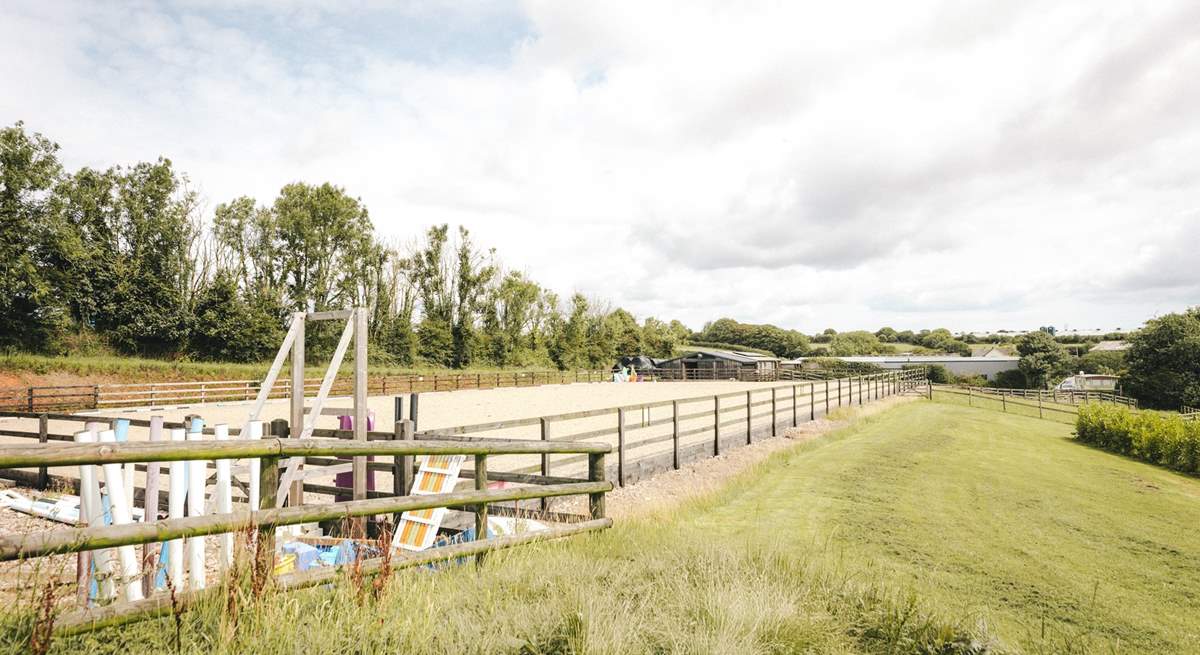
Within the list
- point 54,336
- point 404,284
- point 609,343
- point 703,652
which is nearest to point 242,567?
point 703,652

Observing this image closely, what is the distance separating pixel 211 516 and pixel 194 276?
41.4m

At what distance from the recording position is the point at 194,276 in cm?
3625

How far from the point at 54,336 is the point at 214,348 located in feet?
23.0

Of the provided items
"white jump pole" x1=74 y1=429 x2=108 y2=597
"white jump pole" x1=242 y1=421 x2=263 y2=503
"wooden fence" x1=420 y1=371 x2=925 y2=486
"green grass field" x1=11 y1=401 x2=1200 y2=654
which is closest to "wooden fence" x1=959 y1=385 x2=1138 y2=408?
"wooden fence" x1=420 y1=371 x2=925 y2=486

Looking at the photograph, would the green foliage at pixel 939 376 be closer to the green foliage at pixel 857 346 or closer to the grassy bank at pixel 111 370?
the green foliage at pixel 857 346

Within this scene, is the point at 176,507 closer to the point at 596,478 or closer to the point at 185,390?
the point at 596,478

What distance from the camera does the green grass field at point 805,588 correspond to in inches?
105

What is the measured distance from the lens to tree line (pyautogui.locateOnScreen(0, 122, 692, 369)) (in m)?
28.8

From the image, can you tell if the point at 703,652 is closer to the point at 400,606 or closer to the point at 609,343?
the point at 400,606

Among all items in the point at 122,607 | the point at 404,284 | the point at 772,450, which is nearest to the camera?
the point at 122,607

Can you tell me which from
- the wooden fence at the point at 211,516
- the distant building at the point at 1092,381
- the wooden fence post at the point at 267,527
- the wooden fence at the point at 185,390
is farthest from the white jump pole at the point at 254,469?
the distant building at the point at 1092,381

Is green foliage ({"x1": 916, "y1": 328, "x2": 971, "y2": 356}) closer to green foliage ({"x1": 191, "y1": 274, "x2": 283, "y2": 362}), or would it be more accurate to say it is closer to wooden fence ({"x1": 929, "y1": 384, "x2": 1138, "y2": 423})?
wooden fence ({"x1": 929, "y1": 384, "x2": 1138, "y2": 423})

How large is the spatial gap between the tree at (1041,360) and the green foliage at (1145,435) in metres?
59.9

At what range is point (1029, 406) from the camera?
1364 inches
